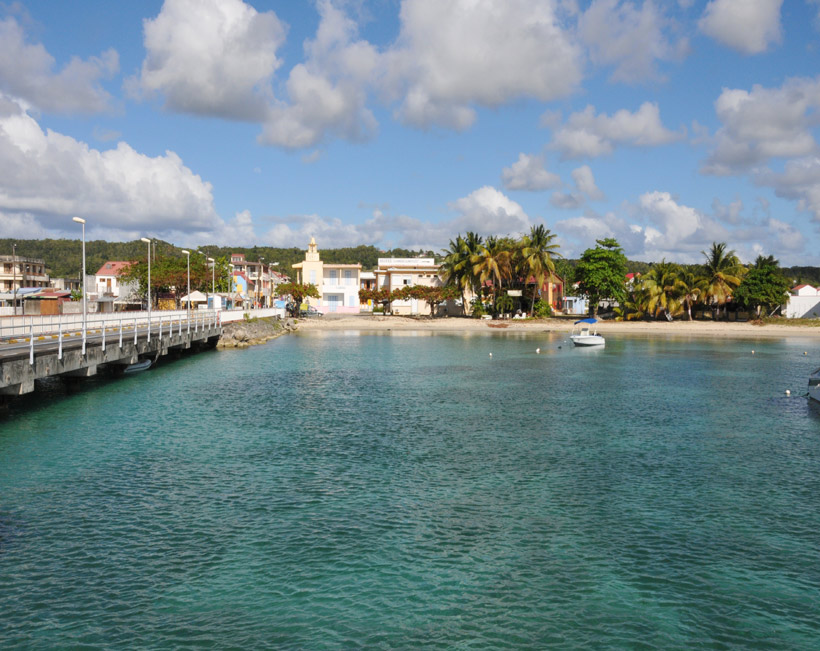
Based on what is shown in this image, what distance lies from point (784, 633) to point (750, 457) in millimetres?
13612

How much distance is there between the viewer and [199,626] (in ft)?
38.3

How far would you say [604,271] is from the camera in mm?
106688

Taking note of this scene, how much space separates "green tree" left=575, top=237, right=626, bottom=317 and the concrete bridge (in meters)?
65.2

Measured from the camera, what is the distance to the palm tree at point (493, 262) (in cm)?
10700

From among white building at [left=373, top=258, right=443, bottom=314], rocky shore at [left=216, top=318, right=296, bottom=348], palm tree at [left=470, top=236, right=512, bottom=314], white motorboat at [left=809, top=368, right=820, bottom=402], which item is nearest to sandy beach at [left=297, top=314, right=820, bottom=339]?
palm tree at [left=470, top=236, right=512, bottom=314]

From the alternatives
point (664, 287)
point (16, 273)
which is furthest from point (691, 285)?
point (16, 273)

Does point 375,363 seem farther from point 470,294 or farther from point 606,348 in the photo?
point 470,294

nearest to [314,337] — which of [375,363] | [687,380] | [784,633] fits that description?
[375,363]

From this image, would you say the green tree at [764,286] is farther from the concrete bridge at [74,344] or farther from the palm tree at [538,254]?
the concrete bridge at [74,344]

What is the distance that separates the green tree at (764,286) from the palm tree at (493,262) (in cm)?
3556

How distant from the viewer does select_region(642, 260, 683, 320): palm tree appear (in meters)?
103

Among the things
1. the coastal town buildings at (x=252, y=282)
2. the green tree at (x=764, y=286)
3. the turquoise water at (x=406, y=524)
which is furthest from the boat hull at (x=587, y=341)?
the coastal town buildings at (x=252, y=282)

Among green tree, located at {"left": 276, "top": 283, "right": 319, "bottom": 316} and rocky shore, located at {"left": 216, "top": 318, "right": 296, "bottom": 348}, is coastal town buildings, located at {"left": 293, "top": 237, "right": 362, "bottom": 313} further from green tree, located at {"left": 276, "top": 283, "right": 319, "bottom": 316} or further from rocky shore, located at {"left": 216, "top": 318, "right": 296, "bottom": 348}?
rocky shore, located at {"left": 216, "top": 318, "right": 296, "bottom": 348}

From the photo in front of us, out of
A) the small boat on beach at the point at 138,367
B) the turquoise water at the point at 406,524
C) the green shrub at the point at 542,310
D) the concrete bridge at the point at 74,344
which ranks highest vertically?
the green shrub at the point at 542,310
